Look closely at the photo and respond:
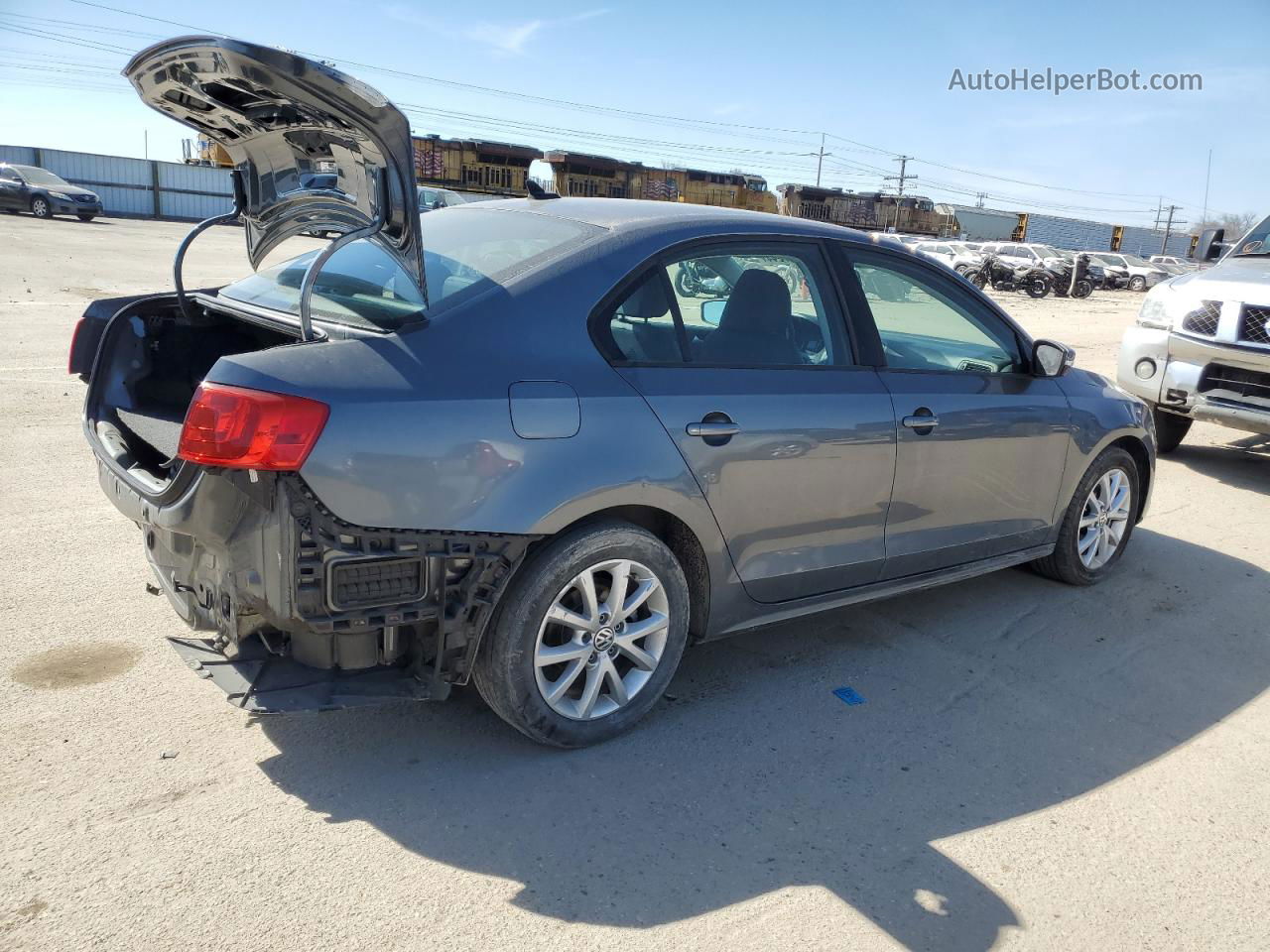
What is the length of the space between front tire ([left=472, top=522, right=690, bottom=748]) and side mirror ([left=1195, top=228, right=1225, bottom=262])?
7.10 metres

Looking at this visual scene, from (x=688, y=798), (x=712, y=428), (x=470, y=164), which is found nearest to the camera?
(x=688, y=798)

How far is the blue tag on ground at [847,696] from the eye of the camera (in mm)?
3605

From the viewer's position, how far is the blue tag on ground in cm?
361

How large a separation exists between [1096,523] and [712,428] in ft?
8.88

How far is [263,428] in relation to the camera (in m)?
2.48

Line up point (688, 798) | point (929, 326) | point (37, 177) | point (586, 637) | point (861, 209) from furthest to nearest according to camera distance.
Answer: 1. point (861, 209)
2. point (37, 177)
3. point (929, 326)
4. point (586, 637)
5. point (688, 798)

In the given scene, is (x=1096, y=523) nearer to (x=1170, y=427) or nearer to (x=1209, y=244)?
(x=1170, y=427)

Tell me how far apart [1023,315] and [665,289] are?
22.0 meters

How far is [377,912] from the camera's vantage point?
235 centimetres

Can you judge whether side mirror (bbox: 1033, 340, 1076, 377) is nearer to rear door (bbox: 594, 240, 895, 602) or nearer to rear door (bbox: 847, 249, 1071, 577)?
rear door (bbox: 847, 249, 1071, 577)

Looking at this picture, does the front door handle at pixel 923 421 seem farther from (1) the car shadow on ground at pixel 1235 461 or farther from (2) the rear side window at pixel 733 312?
(1) the car shadow on ground at pixel 1235 461

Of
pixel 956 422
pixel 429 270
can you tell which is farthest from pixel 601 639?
pixel 956 422

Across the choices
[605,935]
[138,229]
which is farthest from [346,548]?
[138,229]

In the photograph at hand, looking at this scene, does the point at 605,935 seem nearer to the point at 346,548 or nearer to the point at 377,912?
the point at 377,912
